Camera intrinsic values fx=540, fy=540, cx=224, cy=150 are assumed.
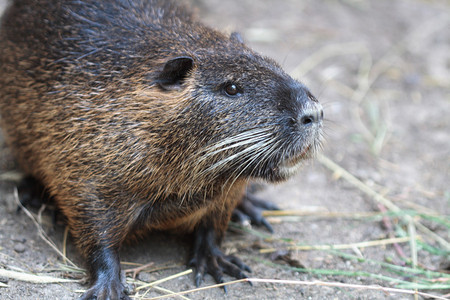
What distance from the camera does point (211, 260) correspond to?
434cm

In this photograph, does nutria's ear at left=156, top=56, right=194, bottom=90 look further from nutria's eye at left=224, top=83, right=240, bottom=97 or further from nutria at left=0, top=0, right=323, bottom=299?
nutria's eye at left=224, top=83, right=240, bottom=97

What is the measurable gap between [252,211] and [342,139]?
1.96 metres

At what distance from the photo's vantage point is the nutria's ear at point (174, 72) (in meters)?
3.58

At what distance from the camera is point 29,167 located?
4.67 meters

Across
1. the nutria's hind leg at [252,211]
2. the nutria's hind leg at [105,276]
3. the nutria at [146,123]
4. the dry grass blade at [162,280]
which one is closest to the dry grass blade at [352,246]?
the nutria's hind leg at [252,211]

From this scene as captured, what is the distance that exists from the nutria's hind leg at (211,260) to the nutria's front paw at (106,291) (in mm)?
618

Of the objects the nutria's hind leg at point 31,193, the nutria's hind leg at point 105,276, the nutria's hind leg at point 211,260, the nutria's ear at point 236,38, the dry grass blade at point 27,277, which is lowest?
the dry grass blade at point 27,277

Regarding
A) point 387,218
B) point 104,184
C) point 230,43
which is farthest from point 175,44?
point 387,218

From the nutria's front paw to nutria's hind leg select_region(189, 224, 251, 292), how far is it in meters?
0.62

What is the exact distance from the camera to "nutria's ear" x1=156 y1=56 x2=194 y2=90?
3576 mm

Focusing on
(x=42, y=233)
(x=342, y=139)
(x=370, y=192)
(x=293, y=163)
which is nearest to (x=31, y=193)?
(x=42, y=233)

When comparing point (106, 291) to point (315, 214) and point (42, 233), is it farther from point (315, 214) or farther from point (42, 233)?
point (315, 214)

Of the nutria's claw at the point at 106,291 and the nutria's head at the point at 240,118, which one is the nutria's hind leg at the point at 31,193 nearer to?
the nutria's claw at the point at 106,291

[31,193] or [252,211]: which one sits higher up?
[252,211]
